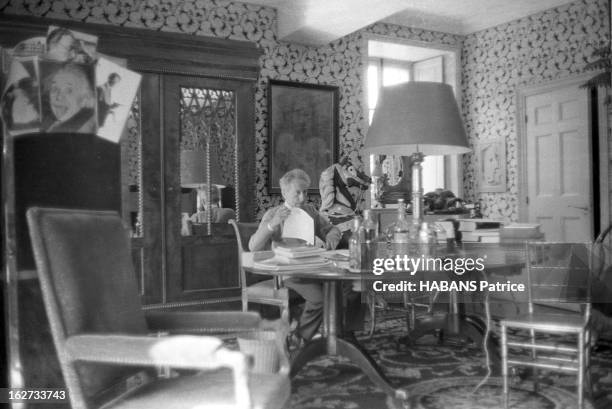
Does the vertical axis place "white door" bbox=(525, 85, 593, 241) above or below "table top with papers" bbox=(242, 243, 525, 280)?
above

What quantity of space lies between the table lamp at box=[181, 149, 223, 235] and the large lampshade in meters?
2.29

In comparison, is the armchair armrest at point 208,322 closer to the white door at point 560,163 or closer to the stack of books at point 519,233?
the stack of books at point 519,233

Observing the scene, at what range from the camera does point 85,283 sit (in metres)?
1.57

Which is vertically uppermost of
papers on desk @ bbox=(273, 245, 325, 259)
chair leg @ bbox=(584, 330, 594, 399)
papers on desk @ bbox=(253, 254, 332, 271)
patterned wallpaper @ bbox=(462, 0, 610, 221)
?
patterned wallpaper @ bbox=(462, 0, 610, 221)

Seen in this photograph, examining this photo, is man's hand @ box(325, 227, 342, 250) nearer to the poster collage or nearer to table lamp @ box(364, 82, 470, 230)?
table lamp @ box(364, 82, 470, 230)

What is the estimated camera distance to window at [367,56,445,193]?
6.94m

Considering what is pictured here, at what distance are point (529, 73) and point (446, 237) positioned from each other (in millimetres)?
4069

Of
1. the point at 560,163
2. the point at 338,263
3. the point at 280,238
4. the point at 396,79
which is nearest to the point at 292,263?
the point at 338,263

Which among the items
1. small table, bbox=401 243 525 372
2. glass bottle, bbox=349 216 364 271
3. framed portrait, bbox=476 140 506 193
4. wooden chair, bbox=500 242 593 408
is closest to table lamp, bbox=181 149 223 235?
small table, bbox=401 243 525 372

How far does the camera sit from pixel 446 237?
2768 millimetres

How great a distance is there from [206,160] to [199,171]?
11 cm

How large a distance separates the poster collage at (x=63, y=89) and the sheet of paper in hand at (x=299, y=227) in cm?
94

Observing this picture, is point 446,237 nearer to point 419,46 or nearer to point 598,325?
point 598,325

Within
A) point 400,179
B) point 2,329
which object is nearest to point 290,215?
point 2,329
